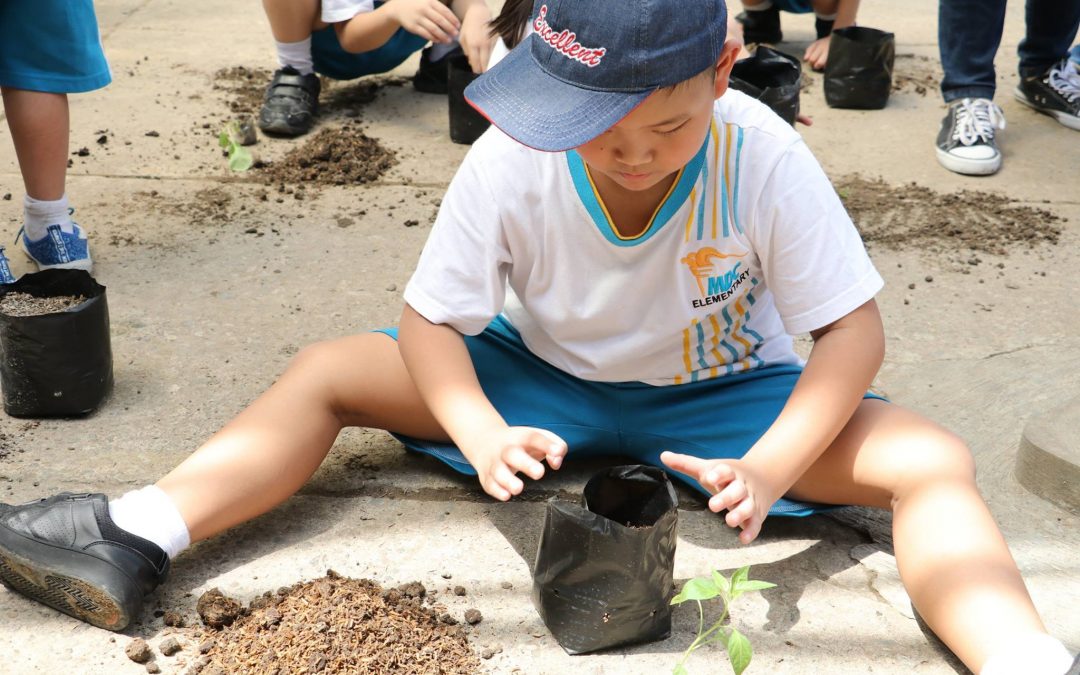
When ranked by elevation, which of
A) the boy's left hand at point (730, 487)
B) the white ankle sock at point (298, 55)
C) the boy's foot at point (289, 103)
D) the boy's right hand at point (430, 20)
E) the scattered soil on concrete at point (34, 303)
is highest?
the boy's left hand at point (730, 487)

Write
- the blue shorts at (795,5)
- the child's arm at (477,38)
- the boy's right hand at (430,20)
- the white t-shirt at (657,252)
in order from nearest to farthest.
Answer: the white t-shirt at (657,252)
the child's arm at (477,38)
the boy's right hand at (430,20)
the blue shorts at (795,5)

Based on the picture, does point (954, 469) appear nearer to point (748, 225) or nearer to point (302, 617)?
point (748, 225)

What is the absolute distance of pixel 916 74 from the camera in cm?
488

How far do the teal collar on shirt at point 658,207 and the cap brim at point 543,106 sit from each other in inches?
8.6

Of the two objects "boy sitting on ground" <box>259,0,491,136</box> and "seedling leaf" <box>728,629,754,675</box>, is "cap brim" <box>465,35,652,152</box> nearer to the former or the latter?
"seedling leaf" <box>728,629,754,675</box>

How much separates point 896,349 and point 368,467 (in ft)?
4.22

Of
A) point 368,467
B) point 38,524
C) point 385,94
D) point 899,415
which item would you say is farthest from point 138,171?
point 899,415

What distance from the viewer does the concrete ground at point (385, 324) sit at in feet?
6.29

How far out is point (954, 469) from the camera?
6.38 feet

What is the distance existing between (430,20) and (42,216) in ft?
4.31


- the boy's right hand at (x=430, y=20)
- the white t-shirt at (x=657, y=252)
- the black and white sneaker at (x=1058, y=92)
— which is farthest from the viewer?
the black and white sneaker at (x=1058, y=92)

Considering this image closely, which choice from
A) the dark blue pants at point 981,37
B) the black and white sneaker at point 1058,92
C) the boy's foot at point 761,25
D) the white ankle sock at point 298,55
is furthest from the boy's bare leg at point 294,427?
the boy's foot at point 761,25

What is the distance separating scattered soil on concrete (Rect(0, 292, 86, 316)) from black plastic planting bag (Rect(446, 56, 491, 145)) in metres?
1.73

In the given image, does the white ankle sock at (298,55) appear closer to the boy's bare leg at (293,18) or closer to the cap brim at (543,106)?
the boy's bare leg at (293,18)
